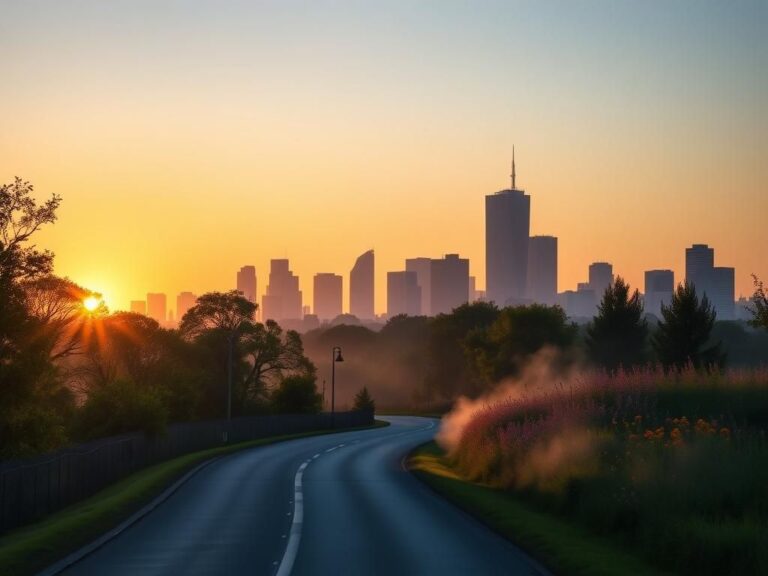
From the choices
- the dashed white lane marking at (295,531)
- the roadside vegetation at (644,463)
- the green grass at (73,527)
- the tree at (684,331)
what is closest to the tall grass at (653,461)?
the roadside vegetation at (644,463)

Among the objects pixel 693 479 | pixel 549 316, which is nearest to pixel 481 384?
pixel 549 316

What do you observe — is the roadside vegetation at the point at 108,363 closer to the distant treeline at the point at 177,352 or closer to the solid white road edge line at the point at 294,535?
the distant treeline at the point at 177,352

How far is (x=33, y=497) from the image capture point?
30.6 m

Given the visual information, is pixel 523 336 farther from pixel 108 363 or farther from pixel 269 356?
pixel 108 363

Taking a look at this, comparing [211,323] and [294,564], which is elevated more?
[211,323]

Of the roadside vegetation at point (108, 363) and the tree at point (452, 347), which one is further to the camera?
the tree at point (452, 347)

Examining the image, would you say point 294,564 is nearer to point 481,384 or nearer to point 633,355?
point 633,355

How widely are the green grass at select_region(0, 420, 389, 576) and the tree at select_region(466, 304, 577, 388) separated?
76.6 m

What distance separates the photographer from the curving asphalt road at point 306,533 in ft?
62.6

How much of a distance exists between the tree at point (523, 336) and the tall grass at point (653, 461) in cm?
7709

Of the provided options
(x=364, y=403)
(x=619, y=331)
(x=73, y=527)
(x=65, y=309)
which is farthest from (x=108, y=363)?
(x=73, y=527)

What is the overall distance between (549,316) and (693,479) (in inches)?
3839

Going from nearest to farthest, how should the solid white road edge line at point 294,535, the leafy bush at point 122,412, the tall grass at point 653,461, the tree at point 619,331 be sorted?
the tall grass at point 653,461 < the solid white road edge line at point 294,535 < the leafy bush at point 122,412 < the tree at point 619,331

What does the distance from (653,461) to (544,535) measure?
9.11 ft
